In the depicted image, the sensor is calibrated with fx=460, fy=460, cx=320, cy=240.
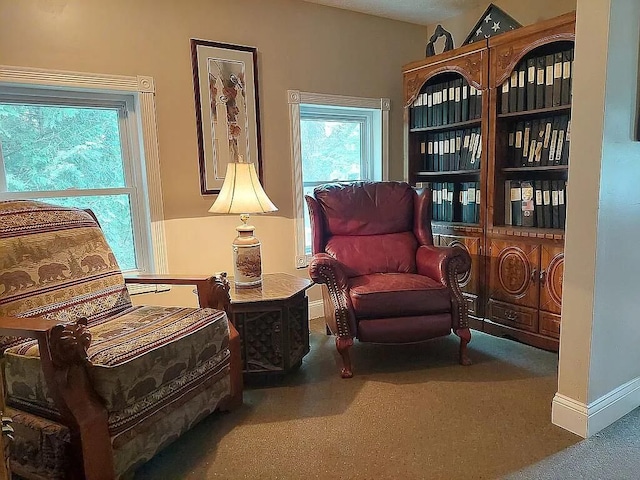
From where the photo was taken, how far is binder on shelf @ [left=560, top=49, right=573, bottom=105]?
8.60 feet

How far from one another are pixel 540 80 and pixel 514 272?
118cm

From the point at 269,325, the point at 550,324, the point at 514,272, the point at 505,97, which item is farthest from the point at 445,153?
the point at 269,325

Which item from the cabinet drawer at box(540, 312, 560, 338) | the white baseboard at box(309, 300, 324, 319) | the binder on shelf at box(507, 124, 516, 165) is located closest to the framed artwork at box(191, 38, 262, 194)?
the white baseboard at box(309, 300, 324, 319)

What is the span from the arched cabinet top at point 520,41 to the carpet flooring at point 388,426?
5.81 ft

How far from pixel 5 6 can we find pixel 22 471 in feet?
7.14

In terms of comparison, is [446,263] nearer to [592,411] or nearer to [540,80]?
[592,411]

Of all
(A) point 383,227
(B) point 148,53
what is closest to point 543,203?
(A) point 383,227

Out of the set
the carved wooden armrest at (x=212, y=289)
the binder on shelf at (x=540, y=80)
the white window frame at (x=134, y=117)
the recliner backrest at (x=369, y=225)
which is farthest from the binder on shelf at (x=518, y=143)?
the white window frame at (x=134, y=117)

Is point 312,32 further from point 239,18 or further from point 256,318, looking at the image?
point 256,318

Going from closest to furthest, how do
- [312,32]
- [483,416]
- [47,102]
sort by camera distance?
[483,416] → [47,102] → [312,32]

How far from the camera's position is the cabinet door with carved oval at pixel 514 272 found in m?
2.81

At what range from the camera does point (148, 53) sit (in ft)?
8.95

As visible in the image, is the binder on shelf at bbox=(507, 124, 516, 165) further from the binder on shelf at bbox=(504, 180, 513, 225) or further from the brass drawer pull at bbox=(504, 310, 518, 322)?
the brass drawer pull at bbox=(504, 310, 518, 322)

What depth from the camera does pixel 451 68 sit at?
3184mm
